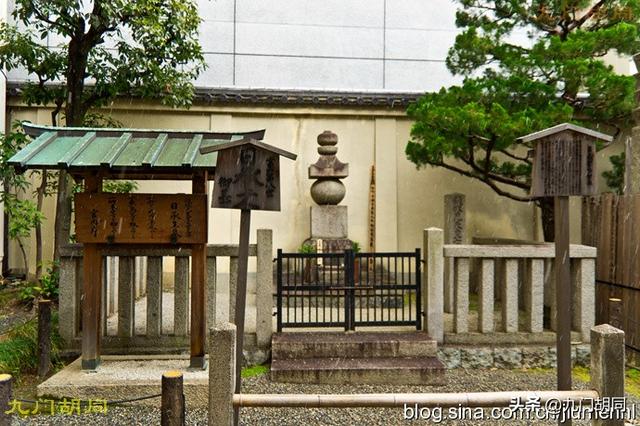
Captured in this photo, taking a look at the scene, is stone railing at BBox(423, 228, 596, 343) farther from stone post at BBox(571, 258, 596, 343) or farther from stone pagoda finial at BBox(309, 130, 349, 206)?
stone pagoda finial at BBox(309, 130, 349, 206)

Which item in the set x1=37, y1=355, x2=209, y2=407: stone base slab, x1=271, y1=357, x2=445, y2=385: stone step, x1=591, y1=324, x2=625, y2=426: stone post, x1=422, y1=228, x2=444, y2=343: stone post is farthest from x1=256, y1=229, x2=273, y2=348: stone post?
x1=591, y1=324, x2=625, y2=426: stone post

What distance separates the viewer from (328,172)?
30.1 feet

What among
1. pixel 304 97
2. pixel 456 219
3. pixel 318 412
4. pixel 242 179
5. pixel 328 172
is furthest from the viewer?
pixel 304 97

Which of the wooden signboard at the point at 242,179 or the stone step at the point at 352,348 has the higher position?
the wooden signboard at the point at 242,179

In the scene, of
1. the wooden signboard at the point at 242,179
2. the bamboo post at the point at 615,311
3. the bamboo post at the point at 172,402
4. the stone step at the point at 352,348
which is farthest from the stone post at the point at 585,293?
the bamboo post at the point at 172,402

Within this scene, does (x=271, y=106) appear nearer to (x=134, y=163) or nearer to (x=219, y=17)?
(x=219, y=17)

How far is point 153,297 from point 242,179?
102 inches

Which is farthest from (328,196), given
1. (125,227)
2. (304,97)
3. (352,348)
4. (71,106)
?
(71,106)

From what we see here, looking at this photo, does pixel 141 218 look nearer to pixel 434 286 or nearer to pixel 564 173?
pixel 434 286

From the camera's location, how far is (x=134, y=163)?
4742 mm

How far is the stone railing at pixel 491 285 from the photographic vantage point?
623 cm

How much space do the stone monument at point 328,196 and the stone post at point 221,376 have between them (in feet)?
18.7

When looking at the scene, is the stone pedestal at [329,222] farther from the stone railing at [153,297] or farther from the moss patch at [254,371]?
the moss patch at [254,371]

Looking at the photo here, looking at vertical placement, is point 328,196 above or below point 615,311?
above
